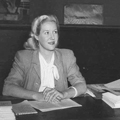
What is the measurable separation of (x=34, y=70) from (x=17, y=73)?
0.47 feet

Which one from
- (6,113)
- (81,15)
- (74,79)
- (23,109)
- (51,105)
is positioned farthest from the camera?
(81,15)

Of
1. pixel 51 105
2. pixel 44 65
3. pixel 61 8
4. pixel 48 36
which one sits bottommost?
pixel 51 105

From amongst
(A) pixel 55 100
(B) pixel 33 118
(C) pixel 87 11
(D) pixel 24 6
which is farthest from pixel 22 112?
(C) pixel 87 11

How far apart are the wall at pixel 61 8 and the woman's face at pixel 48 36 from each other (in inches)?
82.1

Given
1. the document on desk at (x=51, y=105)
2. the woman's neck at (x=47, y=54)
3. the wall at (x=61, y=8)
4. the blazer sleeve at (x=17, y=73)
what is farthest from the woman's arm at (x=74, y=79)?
the wall at (x=61, y=8)

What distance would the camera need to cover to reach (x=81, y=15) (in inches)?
181

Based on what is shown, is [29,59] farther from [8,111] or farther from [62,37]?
[62,37]

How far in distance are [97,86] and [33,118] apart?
31.6 inches

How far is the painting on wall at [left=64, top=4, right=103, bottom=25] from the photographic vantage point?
4.58m

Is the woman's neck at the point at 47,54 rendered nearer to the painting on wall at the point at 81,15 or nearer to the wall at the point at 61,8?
the wall at the point at 61,8

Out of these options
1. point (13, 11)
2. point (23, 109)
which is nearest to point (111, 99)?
point (23, 109)

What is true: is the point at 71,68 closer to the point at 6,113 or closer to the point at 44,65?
the point at 44,65

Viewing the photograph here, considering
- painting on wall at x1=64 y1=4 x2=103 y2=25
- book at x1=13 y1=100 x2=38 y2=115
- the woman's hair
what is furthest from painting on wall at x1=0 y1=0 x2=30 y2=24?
book at x1=13 y1=100 x2=38 y2=115

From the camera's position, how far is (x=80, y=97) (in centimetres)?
208
